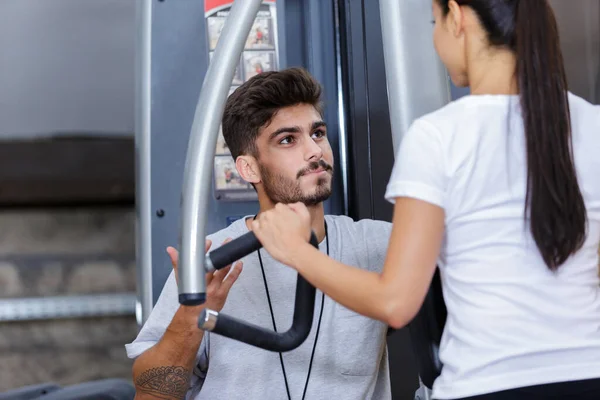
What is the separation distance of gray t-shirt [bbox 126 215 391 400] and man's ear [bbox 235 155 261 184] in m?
0.15

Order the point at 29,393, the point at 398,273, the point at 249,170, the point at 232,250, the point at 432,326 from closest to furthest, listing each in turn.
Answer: the point at 398,273
the point at 232,250
the point at 432,326
the point at 249,170
the point at 29,393

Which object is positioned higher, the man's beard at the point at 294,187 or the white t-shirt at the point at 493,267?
the man's beard at the point at 294,187

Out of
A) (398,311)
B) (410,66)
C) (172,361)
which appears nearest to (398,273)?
(398,311)

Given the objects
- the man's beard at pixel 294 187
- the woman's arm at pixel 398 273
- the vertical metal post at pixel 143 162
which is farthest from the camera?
the vertical metal post at pixel 143 162

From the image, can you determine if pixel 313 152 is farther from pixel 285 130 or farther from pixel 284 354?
pixel 284 354

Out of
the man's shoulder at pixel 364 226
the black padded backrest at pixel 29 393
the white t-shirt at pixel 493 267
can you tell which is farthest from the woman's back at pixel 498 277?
the black padded backrest at pixel 29 393

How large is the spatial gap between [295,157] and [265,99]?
0.47ft

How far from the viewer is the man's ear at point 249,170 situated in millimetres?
1630

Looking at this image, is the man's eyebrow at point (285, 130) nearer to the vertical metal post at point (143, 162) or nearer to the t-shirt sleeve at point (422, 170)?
the vertical metal post at point (143, 162)

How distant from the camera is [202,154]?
1.00 metres

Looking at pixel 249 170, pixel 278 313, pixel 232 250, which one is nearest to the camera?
pixel 232 250

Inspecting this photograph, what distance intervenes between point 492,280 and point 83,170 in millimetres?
2465

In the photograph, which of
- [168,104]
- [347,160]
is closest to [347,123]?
[347,160]

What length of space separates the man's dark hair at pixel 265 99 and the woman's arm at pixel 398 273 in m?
0.76
